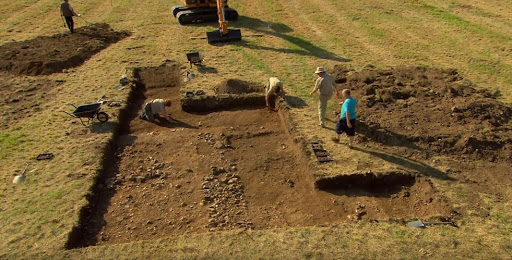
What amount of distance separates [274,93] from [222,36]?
21.7 ft

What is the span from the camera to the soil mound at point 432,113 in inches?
389

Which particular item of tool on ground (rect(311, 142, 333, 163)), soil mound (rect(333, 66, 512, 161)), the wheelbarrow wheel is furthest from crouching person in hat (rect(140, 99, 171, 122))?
soil mound (rect(333, 66, 512, 161))

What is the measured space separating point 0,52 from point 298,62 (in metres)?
12.3

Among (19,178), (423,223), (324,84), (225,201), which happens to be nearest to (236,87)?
(324,84)

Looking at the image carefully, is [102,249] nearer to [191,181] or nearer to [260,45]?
[191,181]

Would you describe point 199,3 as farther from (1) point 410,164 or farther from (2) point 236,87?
(1) point 410,164

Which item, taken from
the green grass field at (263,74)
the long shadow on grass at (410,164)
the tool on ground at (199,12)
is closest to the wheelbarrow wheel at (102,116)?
the green grass field at (263,74)

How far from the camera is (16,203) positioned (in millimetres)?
8258

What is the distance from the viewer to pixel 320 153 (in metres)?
9.70

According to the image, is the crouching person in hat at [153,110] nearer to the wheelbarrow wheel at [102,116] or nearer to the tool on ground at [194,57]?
the wheelbarrow wheel at [102,116]

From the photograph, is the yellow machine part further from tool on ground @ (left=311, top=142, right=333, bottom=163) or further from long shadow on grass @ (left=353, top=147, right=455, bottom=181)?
long shadow on grass @ (left=353, top=147, right=455, bottom=181)

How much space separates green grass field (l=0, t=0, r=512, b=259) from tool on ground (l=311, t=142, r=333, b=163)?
0.44 metres

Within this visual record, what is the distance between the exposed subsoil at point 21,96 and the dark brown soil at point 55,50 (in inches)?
30.2

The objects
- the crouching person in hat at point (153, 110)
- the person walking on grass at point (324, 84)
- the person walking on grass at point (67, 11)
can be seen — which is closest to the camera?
the person walking on grass at point (324, 84)
